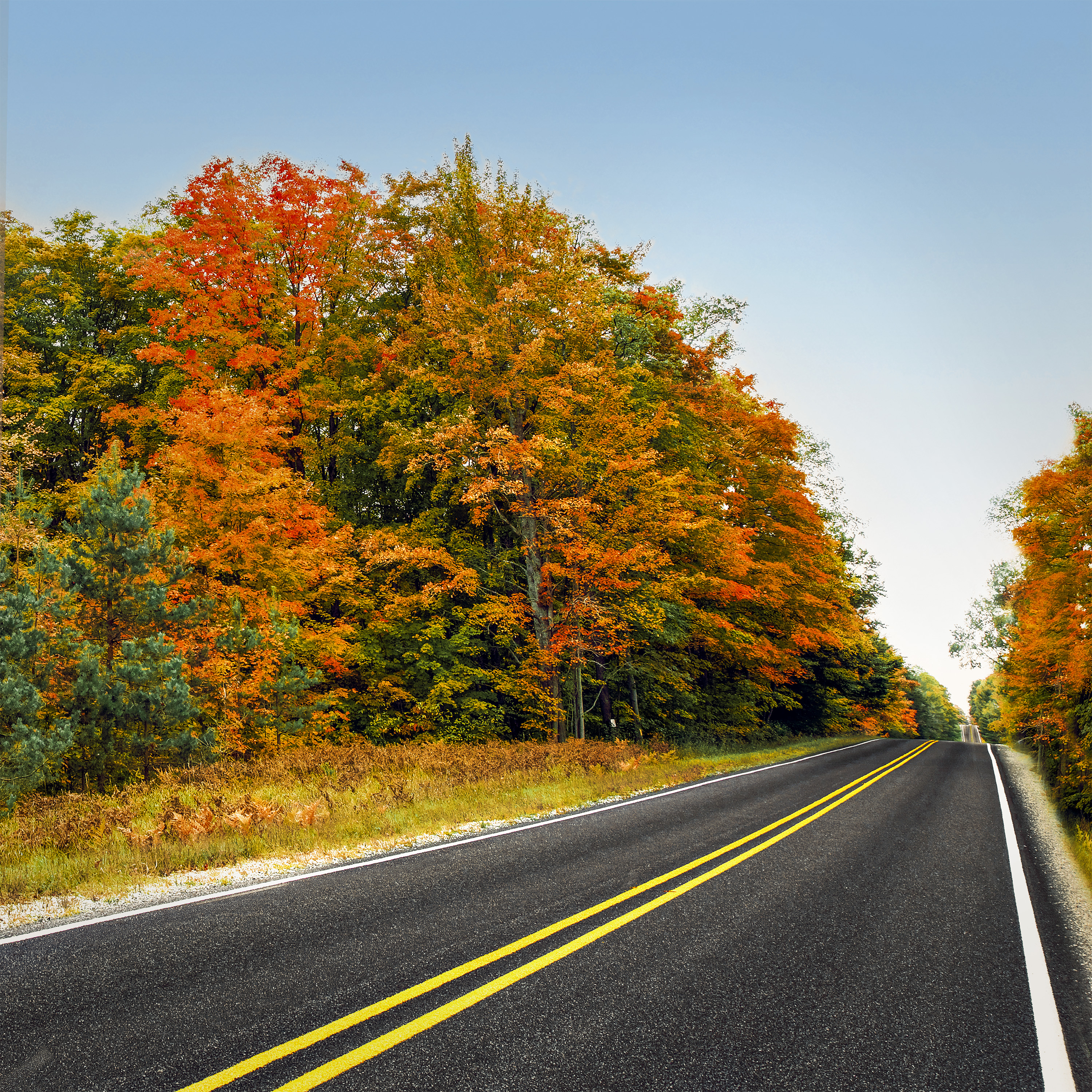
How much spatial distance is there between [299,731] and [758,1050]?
15018 millimetres

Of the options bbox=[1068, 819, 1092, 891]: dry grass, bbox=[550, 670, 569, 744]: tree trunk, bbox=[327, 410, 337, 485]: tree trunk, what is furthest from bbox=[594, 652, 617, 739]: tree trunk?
bbox=[1068, 819, 1092, 891]: dry grass

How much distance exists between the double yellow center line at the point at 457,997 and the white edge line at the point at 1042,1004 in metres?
2.71

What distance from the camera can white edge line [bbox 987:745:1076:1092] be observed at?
3.63 meters

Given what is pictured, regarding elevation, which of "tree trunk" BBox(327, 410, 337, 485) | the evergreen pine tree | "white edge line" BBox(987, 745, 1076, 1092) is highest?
"tree trunk" BBox(327, 410, 337, 485)

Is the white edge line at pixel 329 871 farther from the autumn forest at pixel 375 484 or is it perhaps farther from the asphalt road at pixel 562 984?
the autumn forest at pixel 375 484

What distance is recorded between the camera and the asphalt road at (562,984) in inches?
135

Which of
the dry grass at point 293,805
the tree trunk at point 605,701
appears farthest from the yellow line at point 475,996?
the tree trunk at point 605,701

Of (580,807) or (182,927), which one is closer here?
(182,927)

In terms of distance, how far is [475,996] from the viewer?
4090 millimetres

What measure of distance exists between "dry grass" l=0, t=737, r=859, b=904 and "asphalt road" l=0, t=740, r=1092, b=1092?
166cm

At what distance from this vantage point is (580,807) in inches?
452

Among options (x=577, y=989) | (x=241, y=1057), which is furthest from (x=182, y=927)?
(x=577, y=989)

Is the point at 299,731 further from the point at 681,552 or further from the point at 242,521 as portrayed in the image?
the point at 681,552

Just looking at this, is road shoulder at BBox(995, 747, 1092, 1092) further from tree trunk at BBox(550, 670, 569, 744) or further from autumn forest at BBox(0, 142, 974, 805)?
tree trunk at BBox(550, 670, 569, 744)
